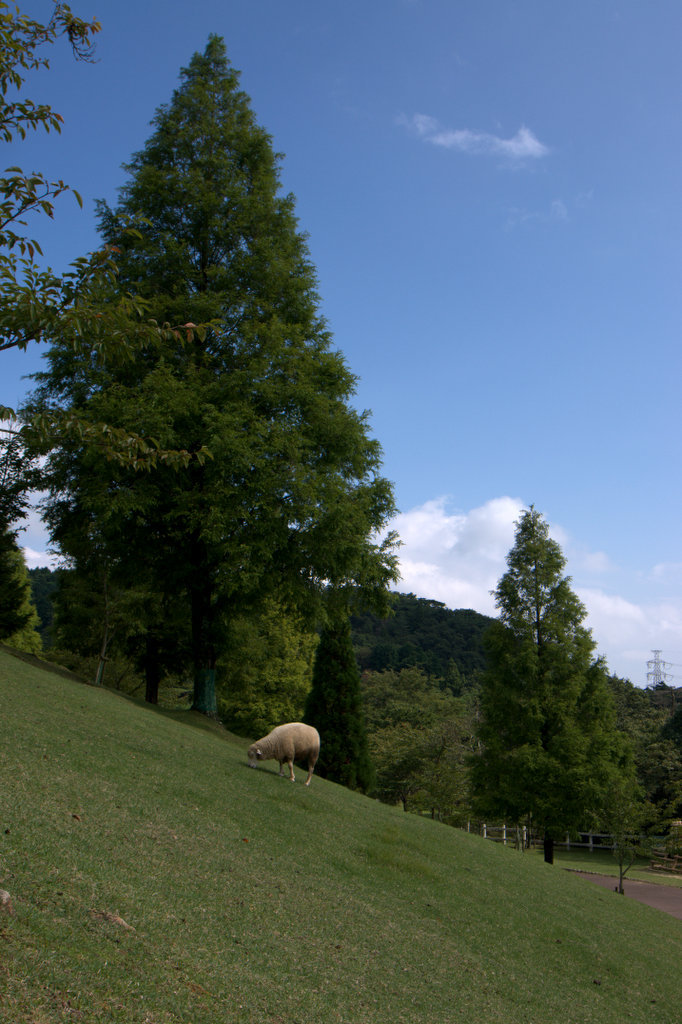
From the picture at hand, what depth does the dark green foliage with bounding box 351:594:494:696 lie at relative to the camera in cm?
11456

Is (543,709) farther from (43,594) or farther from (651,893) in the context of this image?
(43,594)

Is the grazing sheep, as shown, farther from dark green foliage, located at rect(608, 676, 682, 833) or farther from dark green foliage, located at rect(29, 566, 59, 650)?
dark green foliage, located at rect(29, 566, 59, 650)

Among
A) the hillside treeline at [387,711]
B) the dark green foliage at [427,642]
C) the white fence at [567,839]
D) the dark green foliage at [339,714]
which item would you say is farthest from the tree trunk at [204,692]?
the dark green foliage at [427,642]

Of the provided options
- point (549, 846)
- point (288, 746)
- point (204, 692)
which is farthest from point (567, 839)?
point (288, 746)

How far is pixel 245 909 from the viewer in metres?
7.66

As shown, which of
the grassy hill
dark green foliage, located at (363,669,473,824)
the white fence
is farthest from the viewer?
the white fence

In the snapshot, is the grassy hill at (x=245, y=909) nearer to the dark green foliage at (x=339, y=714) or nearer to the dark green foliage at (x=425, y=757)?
the dark green foliage at (x=339, y=714)

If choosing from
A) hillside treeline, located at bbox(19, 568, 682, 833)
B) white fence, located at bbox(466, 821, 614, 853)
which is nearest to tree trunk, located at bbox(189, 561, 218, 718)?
hillside treeline, located at bbox(19, 568, 682, 833)

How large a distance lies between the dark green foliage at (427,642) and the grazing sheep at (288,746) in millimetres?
89140

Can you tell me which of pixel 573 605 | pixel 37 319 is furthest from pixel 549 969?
pixel 573 605

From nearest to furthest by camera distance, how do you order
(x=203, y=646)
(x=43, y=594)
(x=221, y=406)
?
1. (x=221, y=406)
2. (x=203, y=646)
3. (x=43, y=594)

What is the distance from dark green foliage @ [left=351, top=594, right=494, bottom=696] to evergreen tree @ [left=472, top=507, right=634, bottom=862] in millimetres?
75284

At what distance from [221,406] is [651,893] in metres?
25.9

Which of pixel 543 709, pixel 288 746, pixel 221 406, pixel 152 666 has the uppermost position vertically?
pixel 221 406
